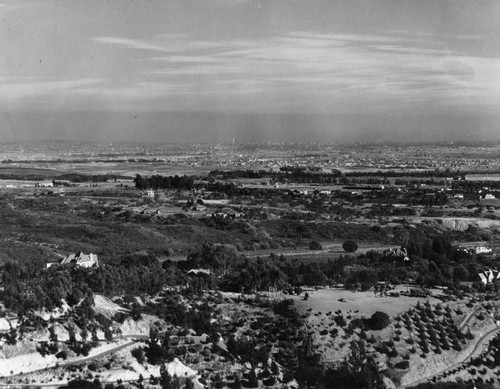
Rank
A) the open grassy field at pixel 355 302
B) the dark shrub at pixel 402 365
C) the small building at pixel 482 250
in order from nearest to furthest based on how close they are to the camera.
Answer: the dark shrub at pixel 402 365, the open grassy field at pixel 355 302, the small building at pixel 482 250

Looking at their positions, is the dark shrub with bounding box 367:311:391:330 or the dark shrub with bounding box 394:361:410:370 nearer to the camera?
the dark shrub with bounding box 394:361:410:370

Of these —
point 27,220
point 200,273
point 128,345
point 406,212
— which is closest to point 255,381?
point 128,345

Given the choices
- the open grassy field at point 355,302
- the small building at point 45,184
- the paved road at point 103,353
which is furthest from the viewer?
the small building at point 45,184

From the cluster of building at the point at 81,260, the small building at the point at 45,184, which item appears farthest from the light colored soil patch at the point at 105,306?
the small building at the point at 45,184

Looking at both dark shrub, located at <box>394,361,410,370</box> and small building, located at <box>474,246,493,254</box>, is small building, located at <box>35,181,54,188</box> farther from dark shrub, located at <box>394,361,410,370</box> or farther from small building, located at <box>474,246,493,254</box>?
dark shrub, located at <box>394,361,410,370</box>

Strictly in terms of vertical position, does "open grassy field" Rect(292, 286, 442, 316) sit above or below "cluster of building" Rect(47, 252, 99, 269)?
above

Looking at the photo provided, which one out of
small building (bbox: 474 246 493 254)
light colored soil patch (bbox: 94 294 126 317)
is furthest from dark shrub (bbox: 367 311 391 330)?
small building (bbox: 474 246 493 254)

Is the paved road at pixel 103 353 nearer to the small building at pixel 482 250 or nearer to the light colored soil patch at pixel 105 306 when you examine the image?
the light colored soil patch at pixel 105 306

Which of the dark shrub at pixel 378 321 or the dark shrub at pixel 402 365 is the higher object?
the dark shrub at pixel 378 321

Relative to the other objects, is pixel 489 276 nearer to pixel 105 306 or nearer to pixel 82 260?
pixel 105 306

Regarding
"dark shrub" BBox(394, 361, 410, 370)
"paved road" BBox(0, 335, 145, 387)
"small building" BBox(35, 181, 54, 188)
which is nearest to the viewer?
"paved road" BBox(0, 335, 145, 387)

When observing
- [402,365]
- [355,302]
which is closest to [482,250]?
[355,302]

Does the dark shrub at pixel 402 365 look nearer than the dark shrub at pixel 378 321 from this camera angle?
Yes

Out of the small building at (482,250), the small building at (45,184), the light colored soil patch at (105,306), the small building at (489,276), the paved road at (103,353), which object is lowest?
the small building at (45,184)
